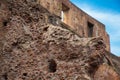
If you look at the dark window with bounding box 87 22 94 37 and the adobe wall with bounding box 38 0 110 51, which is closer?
the adobe wall with bounding box 38 0 110 51

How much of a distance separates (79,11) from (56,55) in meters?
8.24

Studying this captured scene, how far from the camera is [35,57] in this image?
182 inches

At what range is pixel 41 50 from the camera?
4.61m

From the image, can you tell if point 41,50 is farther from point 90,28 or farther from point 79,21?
point 90,28

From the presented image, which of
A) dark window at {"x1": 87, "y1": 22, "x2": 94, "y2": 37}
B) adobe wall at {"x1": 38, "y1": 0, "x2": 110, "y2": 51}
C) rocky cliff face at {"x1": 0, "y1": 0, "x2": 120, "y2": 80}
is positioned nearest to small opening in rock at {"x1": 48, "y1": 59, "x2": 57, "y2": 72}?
rocky cliff face at {"x1": 0, "y1": 0, "x2": 120, "y2": 80}

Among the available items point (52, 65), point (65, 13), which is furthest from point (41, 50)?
point (65, 13)

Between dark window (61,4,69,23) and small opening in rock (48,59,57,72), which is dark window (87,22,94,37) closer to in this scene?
dark window (61,4,69,23)

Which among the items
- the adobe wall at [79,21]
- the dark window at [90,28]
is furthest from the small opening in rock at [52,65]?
the dark window at [90,28]

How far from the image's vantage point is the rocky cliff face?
13.6 feet

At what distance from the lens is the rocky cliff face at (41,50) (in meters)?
4.15

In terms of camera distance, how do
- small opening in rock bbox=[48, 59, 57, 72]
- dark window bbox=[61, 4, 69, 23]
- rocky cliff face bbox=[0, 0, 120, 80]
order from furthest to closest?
dark window bbox=[61, 4, 69, 23], small opening in rock bbox=[48, 59, 57, 72], rocky cliff face bbox=[0, 0, 120, 80]

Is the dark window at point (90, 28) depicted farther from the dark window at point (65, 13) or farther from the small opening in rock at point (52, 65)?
the small opening in rock at point (52, 65)

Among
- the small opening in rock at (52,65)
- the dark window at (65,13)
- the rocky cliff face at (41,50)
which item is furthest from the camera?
the dark window at (65,13)

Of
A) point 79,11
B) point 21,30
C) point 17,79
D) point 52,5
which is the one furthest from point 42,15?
point 79,11
